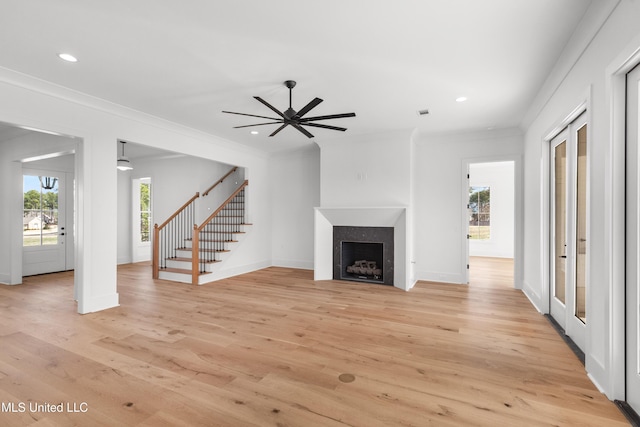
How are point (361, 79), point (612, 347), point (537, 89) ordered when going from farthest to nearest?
point (537, 89) < point (361, 79) < point (612, 347)

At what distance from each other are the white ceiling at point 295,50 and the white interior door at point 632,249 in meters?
0.85

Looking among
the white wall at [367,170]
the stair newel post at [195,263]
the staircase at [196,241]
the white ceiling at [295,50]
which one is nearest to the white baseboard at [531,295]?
the white wall at [367,170]

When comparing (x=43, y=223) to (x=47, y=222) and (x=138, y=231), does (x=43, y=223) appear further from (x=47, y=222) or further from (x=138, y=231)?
(x=138, y=231)

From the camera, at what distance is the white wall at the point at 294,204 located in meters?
7.06

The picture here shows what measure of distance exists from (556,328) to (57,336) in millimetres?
5357

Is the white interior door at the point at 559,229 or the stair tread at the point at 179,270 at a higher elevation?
the white interior door at the point at 559,229

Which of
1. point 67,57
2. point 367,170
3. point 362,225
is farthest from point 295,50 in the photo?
point 362,225

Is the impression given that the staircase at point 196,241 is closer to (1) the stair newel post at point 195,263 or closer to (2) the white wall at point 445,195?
(1) the stair newel post at point 195,263

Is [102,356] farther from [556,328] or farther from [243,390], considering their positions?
[556,328]

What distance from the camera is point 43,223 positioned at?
6.49m

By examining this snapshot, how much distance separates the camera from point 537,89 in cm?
368

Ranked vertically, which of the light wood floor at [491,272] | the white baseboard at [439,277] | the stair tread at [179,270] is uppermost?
the stair tread at [179,270]

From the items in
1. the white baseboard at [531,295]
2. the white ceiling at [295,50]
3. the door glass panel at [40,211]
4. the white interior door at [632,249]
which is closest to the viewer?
the white interior door at [632,249]

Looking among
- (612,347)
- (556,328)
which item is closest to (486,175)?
(556,328)
